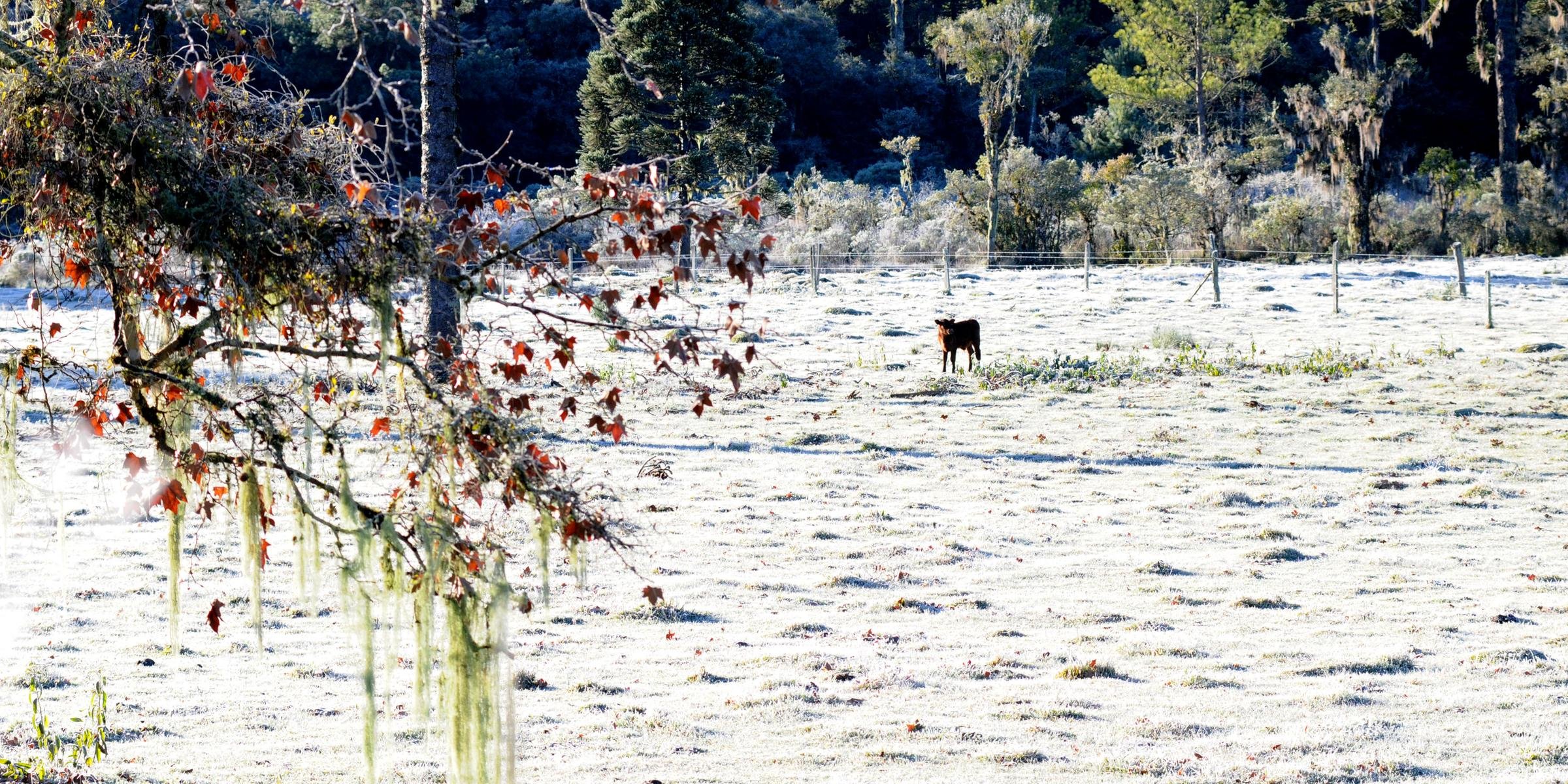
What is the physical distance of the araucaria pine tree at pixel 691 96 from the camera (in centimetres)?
3136

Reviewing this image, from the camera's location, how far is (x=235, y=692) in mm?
7594

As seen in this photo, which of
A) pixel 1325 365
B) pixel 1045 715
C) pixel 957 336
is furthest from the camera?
pixel 1325 365

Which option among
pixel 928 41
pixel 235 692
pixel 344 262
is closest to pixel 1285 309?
pixel 235 692

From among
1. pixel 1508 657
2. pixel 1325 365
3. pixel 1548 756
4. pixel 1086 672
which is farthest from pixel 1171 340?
pixel 1548 756

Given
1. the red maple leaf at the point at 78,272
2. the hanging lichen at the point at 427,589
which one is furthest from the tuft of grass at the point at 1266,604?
the red maple leaf at the point at 78,272

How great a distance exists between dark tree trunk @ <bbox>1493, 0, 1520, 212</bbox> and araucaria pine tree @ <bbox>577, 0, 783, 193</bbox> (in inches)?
620

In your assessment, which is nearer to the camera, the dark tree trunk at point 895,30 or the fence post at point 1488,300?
the fence post at point 1488,300

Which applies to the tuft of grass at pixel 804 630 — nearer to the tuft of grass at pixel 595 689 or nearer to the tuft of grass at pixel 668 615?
the tuft of grass at pixel 668 615

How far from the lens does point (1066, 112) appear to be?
52219 millimetres

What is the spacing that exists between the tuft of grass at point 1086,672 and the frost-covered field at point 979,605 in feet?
0.14

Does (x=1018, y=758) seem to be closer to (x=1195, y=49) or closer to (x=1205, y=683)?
(x=1205, y=683)

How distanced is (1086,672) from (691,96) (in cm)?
2542

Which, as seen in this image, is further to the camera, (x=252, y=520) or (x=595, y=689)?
(x=595, y=689)

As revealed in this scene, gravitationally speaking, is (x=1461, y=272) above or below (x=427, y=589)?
above
